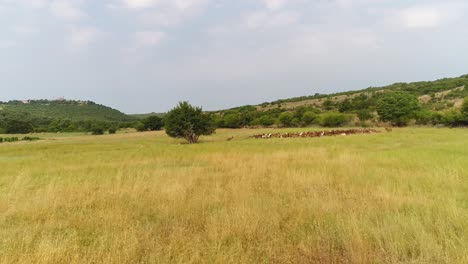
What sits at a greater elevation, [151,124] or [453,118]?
[151,124]


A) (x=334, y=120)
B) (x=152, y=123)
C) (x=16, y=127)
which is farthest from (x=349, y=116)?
(x=16, y=127)

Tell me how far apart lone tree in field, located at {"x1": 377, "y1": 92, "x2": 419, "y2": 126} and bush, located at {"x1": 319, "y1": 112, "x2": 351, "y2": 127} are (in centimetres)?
700

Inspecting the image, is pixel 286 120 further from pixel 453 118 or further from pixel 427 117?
pixel 453 118

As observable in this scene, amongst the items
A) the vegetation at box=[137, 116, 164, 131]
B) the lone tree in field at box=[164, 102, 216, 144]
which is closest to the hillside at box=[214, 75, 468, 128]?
the vegetation at box=[137, 116, 164, 131]

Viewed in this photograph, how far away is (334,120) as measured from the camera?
209 feet

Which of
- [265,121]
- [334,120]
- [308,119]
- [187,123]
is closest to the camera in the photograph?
[187,123]

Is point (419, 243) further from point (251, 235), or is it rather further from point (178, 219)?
point (178, 219)

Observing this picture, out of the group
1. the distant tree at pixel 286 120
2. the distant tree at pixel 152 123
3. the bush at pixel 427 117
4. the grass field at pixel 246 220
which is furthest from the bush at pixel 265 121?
the grass field at pixel 246 220

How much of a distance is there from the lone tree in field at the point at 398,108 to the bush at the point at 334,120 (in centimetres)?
700

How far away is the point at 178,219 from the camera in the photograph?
641 cm

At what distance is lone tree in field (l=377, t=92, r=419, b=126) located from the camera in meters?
57.8

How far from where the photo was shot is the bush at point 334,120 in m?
63.8

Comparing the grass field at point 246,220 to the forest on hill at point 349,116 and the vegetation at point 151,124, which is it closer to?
the forest on hill at point 349,116

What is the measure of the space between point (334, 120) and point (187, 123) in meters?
33.0
